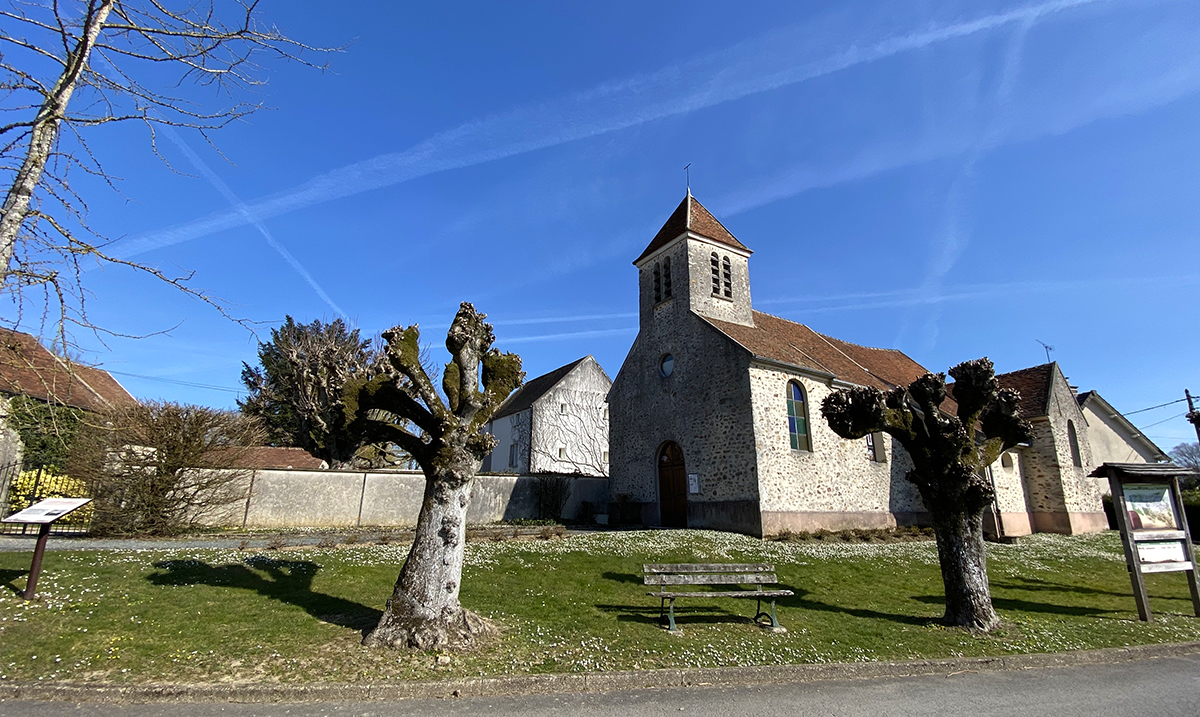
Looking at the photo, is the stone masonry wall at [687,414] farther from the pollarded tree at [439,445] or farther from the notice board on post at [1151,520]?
the pollarded tree at [439,445]

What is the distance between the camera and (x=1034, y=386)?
82.1ft

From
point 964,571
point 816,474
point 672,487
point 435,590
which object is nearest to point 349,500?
point 672,487

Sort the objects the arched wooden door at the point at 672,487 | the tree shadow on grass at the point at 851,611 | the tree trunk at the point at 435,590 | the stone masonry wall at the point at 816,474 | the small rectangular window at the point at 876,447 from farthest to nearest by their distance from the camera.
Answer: the small rectangular window at the point at 876,447 → the arched wooden door at the point at 672,487 → the stone masonry wall at the point at 816,474 → the tree shadow on grass at the point at 851,611 → the tree trunk at the point at 435,590

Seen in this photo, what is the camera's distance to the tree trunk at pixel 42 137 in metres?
4.95

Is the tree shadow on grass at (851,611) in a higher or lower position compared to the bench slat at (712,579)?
lower

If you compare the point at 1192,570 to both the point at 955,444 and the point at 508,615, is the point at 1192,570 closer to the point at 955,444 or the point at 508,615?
the point at 955,444

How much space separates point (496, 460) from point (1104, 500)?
2954 centimetres

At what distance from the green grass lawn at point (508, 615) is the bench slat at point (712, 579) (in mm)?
629

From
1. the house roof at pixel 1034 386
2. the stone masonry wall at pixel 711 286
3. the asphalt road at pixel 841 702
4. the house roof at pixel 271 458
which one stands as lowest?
the asphalt road at pixel 841 702

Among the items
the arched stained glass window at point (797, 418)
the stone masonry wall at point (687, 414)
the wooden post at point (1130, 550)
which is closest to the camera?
the wooden post at point (1130, 550)

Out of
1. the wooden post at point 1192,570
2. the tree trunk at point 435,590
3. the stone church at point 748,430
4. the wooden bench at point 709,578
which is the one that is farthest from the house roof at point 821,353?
the tree trunk at point 435,590

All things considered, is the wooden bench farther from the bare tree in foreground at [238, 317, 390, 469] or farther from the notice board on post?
the bare tree in foreground at [238, 317, 390, 469]

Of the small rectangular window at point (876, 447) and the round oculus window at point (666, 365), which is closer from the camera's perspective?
the small rectangular window at point (876, 447)

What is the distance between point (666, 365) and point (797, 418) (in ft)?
16.6
